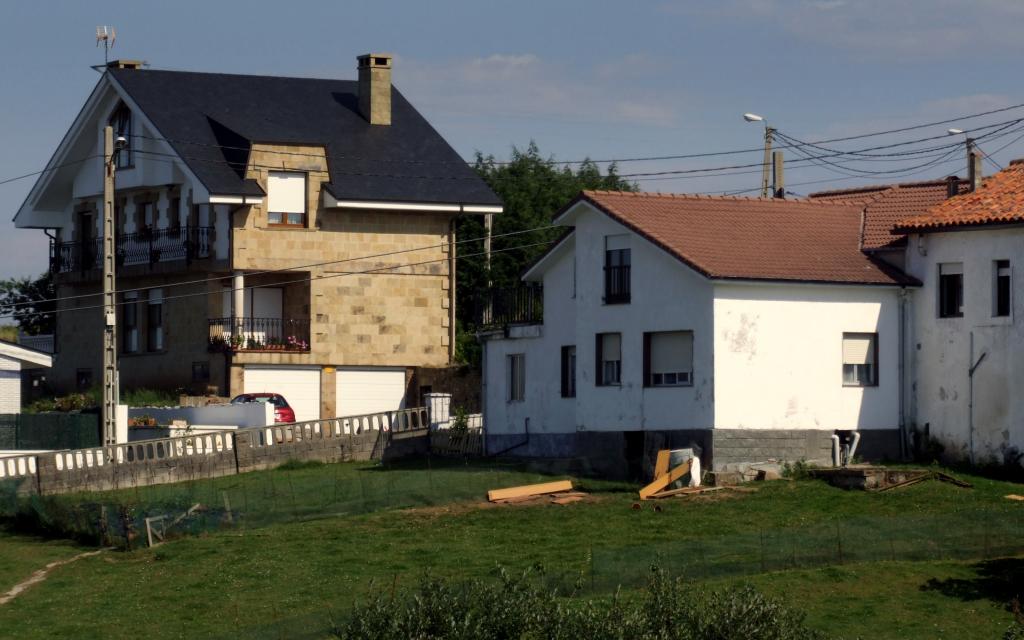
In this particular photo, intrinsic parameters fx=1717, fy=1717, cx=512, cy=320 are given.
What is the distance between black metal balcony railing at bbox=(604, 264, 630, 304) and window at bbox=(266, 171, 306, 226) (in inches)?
780

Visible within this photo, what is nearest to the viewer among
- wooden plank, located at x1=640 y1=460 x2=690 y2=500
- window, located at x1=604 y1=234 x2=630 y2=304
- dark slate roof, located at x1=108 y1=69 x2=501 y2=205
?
wooden plank, located at x1=640 y1=460 x2=690 y2=500

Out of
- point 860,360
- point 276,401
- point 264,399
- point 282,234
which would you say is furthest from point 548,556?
point 282,234

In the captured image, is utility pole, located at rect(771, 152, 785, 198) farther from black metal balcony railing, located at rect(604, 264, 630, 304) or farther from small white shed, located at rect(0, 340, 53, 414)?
small white shed, located at rect(0, 340, 53, 414)

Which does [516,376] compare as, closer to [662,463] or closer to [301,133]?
[662,463]

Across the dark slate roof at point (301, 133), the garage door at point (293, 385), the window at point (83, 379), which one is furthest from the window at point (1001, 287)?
the window at point (83, 379)

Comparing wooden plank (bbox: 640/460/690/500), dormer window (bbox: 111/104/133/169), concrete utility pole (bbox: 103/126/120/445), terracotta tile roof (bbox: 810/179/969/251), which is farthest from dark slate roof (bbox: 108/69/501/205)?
wooden plank (bbox: 640/460/690/500)

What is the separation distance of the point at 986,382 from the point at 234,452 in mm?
20331

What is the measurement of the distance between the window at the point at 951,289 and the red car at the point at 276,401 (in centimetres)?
2216

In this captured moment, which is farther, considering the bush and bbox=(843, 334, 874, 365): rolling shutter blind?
bbox=(843, 334, 874, 365): rolling shutter blind

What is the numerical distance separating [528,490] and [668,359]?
15.5 ft

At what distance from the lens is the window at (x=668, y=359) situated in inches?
1522

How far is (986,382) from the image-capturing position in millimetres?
37938

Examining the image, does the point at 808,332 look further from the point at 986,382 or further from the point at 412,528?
the point at 412,528

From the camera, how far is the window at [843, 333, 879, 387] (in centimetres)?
3941
